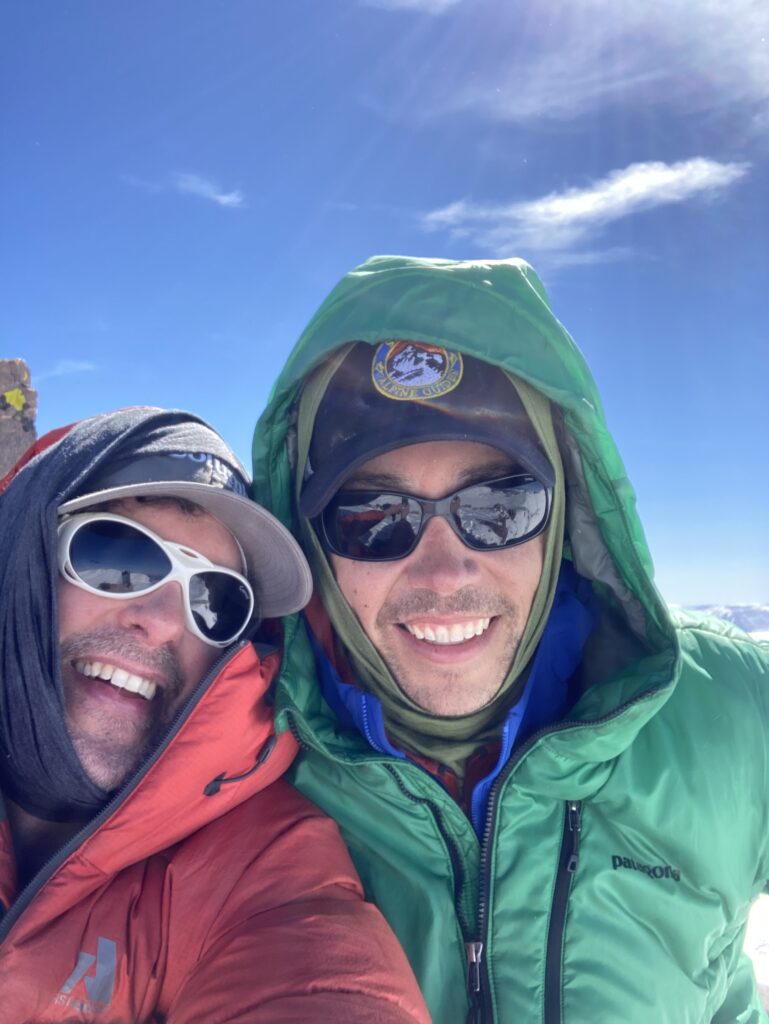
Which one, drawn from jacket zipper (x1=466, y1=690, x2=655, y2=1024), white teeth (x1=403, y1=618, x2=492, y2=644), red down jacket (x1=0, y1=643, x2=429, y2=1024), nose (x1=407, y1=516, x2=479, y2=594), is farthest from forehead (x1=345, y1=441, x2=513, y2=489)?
jacket zipper (x1=466, y1=690, x2=655, y2=1024)

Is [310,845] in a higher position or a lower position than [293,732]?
lower

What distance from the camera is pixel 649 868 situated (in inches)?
84.6

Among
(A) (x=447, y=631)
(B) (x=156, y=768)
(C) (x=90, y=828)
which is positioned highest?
(A) (x=447, y=631)

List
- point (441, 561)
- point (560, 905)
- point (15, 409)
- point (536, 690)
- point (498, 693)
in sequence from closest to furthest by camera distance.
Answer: point (560, 905), point (441, 561), point (498, 693), point (536, 690), point (15, 409)

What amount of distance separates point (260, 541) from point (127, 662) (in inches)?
23.4

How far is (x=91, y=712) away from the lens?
2.20 metres

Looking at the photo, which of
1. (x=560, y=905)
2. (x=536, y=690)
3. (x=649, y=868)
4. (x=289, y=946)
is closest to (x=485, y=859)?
(x=560, y=905)

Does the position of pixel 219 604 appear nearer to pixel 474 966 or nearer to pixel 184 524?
pixel 184 524

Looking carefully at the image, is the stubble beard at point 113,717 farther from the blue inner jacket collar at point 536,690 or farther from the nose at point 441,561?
the nose at point 441,561

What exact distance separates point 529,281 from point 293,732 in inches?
67.8

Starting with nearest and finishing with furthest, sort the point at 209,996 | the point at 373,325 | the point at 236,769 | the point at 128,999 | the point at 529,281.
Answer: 1. the point at 209,996
2. the point at 128,999
3. the point at 236,769
4. the point at 373,325
5. the point at 529,281

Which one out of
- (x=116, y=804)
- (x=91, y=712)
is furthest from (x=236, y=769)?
(x=91, y=712)

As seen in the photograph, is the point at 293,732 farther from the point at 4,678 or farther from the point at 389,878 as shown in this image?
the point at 4,678

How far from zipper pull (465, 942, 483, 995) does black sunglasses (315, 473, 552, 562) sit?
3.88 feet
